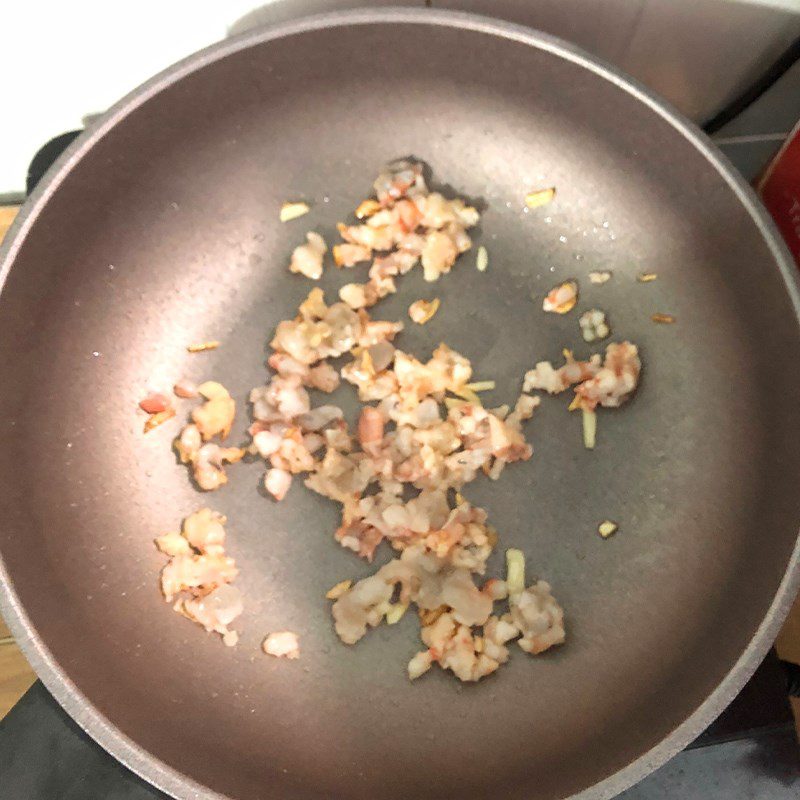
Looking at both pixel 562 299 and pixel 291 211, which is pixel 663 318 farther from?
pixel 291 211

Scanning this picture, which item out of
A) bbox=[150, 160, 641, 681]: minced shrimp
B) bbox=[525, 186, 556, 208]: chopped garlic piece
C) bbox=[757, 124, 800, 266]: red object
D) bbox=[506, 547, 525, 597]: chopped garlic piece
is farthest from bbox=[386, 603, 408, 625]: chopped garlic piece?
bbox=[757, 124, 800, 266]: red object

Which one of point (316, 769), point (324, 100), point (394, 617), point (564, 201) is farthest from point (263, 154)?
point (316, 769)

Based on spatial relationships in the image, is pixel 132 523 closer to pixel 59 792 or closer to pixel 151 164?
pixel 59 792

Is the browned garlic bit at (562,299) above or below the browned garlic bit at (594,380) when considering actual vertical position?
above

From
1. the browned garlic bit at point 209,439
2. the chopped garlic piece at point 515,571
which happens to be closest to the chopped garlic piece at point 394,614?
the chopped garlic piece at point 515,571

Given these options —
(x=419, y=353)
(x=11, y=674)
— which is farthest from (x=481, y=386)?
(x=11, y=674)

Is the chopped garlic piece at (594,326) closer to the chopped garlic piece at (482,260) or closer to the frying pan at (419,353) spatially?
the frying pan at (419,353)

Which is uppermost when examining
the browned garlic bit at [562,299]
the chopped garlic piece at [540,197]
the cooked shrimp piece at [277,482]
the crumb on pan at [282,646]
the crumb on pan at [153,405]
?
the chopped garlic piece at [540,197]
